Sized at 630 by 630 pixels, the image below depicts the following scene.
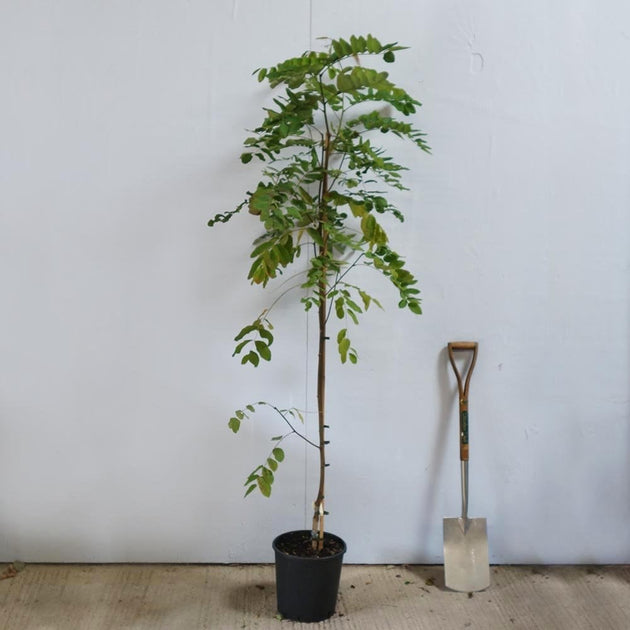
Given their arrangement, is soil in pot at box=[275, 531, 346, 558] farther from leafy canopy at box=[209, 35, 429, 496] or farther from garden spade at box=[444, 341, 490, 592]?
garden spade at box=[444, 341, 490, 592]

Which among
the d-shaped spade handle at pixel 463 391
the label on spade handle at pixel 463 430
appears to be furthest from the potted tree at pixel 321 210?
the label on spade handle at pixel 463 430

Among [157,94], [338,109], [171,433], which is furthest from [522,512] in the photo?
[157,94]

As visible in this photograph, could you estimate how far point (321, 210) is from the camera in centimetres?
233

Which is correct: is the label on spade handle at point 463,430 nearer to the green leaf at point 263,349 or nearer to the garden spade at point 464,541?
the garden spade at point 464,541

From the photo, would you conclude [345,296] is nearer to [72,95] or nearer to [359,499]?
[359,499]

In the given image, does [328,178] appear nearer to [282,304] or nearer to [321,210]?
[321,210]

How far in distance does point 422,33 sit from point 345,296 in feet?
3.03

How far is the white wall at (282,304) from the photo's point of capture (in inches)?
99.7

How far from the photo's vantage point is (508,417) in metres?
2.68

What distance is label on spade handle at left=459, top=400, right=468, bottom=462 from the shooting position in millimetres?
2580

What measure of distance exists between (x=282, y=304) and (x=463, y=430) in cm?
72

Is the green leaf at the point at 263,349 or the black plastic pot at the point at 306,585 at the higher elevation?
the green leaf at the point at 263,349

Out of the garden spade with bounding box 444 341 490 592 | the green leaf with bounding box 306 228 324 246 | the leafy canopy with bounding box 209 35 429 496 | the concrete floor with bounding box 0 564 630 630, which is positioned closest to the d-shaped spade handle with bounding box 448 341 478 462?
the garden spade with bounding box 444 341 490 592

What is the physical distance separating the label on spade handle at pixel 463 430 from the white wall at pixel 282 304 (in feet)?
0.28
